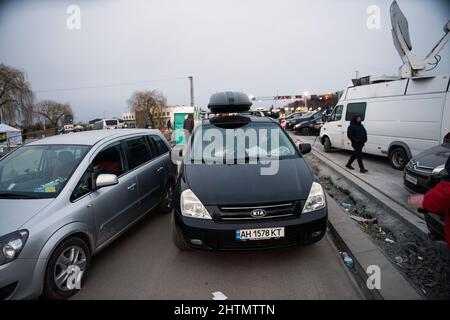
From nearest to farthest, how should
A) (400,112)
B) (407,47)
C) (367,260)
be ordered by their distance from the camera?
1. (367,260)
2. (400,112)
3. (407,47)

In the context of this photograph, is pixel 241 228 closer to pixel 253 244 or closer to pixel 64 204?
pixel 253 244

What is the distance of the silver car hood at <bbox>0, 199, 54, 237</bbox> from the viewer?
7.48 ft

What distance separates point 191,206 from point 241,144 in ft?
4.70

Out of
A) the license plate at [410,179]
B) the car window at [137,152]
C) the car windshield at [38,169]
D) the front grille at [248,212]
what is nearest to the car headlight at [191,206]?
the front grille at [248,212]

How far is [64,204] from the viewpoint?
2.66m

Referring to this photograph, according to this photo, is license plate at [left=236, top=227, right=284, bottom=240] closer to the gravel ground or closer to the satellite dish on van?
the gravel ground

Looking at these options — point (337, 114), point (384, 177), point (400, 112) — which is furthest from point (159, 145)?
point (337, 114)

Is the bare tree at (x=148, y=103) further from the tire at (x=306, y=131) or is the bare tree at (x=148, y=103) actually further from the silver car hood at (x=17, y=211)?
the silver car hood at (x=17, y=211)

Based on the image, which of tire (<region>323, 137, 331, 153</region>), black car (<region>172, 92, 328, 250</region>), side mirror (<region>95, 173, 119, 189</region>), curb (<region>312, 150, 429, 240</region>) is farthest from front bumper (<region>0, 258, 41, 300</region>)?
tire (<region>323, 137, 331, 153</region>)

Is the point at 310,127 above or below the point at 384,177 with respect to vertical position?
above

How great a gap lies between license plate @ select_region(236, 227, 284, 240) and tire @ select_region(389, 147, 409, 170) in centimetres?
636

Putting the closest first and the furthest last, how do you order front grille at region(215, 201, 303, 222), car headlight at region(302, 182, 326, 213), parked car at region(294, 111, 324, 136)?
front grille at region(215, 201, 303, 222) < car headlight at region(302, 182, 326, 213) < parked car at region(294, 111, 324, 136)

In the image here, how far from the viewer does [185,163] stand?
360 centimetres
